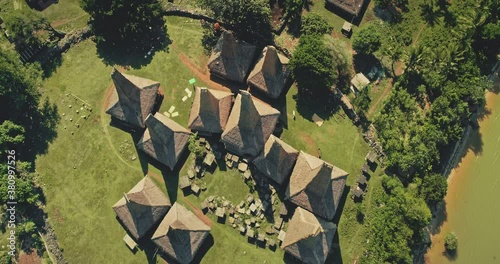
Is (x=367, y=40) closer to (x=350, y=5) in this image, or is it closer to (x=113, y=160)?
(x=350, y=5)

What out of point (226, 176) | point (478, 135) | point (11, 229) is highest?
point (478, 135)

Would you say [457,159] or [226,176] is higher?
[457,159]

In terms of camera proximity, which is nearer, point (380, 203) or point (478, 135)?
point (380, 203)

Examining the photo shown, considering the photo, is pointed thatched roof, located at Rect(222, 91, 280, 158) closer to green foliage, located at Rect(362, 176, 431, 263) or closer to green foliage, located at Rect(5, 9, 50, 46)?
green foliage, located at Rect(362, 176, 431, 263)

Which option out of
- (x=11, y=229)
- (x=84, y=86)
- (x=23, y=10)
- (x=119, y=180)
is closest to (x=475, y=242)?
(x=119, y=180)

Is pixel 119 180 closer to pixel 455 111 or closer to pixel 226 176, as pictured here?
pixel 226 176

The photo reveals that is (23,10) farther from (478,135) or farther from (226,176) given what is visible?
(478,135)

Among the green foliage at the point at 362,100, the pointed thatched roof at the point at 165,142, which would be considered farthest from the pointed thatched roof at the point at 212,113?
the green foliage at the point at 362,100
